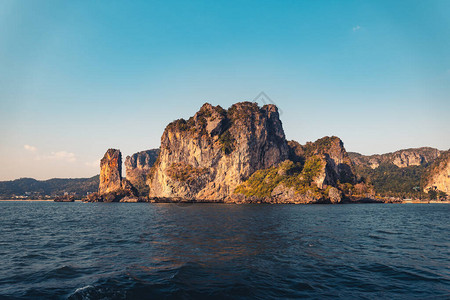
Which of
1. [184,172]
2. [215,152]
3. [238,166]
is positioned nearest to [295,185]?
[238,166]

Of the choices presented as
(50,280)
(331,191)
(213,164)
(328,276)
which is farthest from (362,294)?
(213,164)

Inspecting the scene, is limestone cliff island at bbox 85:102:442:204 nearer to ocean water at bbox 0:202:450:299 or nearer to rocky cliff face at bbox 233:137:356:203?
rocky cliff face at bbox 233:137:356:203

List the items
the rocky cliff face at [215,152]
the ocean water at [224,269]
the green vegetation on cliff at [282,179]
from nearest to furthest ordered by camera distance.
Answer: the ocean water at [224,269] → the green vegetation on cliff at [282,179] → the rocky cliff face at [215,152]

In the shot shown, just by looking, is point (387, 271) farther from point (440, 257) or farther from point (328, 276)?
point (440, 257)

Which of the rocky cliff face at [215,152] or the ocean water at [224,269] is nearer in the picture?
the ocean water at [224,269]

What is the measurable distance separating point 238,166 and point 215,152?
17.4 metres

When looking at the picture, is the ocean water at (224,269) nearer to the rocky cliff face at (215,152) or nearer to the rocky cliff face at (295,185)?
the rocky cliff face at (295,185)

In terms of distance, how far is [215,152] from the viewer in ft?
520

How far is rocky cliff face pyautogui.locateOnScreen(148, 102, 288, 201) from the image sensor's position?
155m

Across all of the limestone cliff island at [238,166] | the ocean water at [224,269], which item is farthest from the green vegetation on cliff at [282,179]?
the ocean water at [224,269]

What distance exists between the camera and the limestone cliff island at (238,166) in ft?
457

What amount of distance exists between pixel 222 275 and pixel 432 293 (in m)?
10.4

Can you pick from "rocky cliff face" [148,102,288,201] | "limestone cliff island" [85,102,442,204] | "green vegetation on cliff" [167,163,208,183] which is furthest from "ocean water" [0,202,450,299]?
"green vegetation on cliff" [167,163,208,183]

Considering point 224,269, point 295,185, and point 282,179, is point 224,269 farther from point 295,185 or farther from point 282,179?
point 282,179
